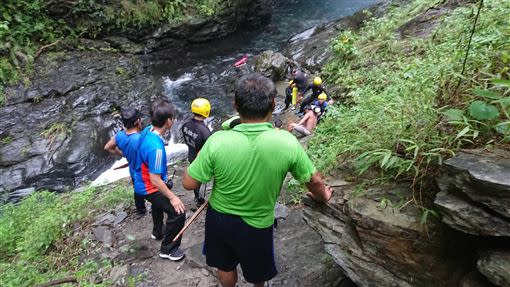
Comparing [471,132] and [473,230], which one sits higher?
[471,132]

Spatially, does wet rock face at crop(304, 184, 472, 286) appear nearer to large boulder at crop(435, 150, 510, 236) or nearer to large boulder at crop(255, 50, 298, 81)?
large boulder at crop(435, 150, 510, 236)

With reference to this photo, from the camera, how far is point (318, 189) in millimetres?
3162

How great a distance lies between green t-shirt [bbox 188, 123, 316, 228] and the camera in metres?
2.76

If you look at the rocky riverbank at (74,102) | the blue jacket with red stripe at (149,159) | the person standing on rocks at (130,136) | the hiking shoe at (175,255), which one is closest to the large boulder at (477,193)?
the blue jacket with red stripe at (149,159)

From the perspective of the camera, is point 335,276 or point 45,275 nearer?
point 335,276

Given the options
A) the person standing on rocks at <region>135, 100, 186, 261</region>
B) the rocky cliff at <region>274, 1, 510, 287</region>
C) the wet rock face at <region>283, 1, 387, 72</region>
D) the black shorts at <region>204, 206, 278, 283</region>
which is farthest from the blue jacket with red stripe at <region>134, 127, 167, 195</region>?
the wet rock face at <region>283, 1, 387, 72</region>

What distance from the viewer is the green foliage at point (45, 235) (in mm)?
4930

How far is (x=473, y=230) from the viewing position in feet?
8.29

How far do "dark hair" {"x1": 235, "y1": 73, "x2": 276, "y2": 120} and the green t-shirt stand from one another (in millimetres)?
94

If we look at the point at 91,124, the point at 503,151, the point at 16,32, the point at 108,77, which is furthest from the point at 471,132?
the point at 16,32

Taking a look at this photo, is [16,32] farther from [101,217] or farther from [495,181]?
[495,181]

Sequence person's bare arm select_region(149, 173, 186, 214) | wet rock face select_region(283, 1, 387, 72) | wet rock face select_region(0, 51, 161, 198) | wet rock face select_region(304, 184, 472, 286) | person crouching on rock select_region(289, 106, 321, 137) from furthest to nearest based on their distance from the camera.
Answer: wet rock face select_region(283, 1, 387, 72)
wet rock face select_region(0, 51, 161, 198)
person crouching on rock select_region(289, 106, 321, 137)
person's bare arm select_region(149, 173, 186, 214)
wet rock face select_region(304, 184, 472, 286)

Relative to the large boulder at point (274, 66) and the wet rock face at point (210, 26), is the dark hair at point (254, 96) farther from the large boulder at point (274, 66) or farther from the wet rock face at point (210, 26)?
the wet rock face at point (210, 26)

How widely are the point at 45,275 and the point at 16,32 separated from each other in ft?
36.9
